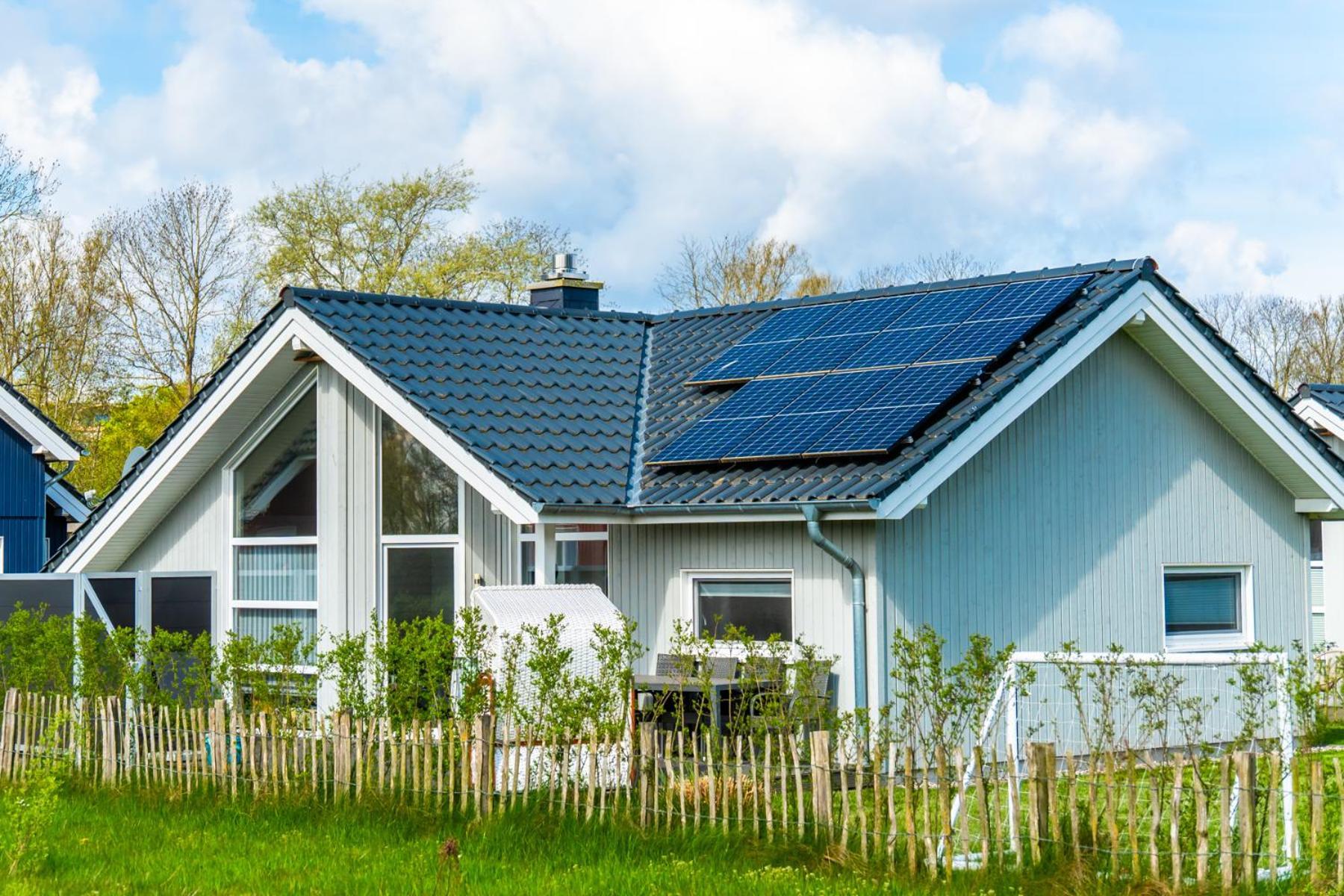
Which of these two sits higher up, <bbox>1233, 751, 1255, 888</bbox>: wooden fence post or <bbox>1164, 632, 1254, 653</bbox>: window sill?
<bbox>1164, 632, 1254, 653</bbox>: window sill

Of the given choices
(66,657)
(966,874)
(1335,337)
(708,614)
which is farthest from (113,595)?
(1335,337)

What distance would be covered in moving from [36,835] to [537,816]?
129 inches

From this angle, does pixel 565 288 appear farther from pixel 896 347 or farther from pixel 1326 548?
pixel 1326 548

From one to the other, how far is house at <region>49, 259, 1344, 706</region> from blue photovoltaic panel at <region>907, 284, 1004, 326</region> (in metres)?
0.05

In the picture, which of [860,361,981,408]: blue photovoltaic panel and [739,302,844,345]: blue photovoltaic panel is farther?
[739,302,844,345]: blue photovoltaic panel

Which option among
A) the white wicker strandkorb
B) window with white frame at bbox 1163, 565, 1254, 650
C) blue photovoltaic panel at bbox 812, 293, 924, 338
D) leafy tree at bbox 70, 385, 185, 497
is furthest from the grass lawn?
leafy tree at bbox 70, 385, 185, 497

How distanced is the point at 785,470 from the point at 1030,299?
3237 mm

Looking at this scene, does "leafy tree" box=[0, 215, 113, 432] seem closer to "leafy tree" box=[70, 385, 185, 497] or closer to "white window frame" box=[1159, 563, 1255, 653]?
"leafy tree" box=[70, 385, 185, 497]

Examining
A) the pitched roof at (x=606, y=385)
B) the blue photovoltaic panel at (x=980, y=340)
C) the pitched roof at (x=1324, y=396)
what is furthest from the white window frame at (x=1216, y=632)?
the pitched roof at (x=1324, y=396)

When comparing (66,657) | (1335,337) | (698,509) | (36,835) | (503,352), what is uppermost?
(1335,337)

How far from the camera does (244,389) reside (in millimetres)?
17781

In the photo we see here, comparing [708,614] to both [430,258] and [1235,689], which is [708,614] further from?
[430,258]

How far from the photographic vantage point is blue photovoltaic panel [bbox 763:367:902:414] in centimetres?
1554

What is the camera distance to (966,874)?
363 inches
